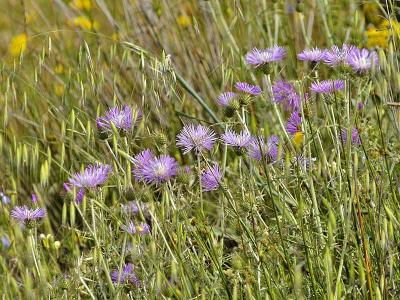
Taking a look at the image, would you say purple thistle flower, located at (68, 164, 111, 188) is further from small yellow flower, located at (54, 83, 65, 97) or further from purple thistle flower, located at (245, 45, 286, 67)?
small yellow flower, located at (54, 83, 65, 97)

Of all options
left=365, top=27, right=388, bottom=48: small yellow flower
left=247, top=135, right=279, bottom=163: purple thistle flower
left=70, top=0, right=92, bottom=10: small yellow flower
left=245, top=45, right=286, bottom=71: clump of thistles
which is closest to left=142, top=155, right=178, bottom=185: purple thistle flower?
left=247, top=135, right=279, bottom=163: purple thistle flower

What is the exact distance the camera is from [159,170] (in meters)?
1.13

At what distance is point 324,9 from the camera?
6.60 feet

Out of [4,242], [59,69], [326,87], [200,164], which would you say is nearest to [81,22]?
[59,69]

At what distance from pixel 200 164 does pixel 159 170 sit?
221mm

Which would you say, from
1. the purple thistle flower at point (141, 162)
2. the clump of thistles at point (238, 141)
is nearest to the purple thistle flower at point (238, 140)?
the clump of thistles at point (238, 141)

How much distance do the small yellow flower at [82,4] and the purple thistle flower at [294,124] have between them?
4.34 ft

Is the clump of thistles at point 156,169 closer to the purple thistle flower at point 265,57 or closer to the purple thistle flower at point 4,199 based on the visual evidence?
the purple thistle flower at point 265,57

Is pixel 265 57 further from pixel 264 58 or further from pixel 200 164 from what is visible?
pixel 200 164

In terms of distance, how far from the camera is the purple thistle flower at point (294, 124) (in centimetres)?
135

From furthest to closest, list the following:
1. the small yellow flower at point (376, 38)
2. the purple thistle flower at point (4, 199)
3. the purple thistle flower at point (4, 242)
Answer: the small yellow flower at point (376, 38) → the purple thistle flower at point (4, 242) → the purple thistle flower at point (4, 199)

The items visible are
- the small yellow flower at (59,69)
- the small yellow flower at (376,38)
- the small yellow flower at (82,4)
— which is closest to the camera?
the small yellow flower at (376,38)

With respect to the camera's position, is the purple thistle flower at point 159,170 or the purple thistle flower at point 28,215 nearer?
the purple thistle flower at point 159,170

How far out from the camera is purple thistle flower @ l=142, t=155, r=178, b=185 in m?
1.13
